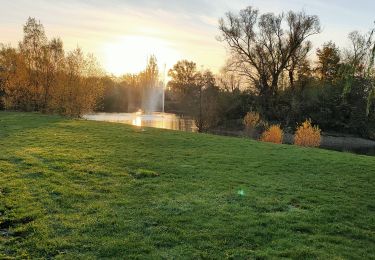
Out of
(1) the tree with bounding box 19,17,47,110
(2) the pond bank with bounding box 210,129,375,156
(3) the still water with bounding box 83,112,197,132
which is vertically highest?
(1) the tree with bounding box 19,17,47,110

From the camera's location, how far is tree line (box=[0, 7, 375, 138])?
37.1 metres

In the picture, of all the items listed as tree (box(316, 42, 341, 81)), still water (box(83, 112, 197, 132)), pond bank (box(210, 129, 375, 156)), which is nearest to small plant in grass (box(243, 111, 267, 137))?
pond bank (box(210, 129, 375, 156))

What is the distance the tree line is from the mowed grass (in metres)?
Answer: 23.9

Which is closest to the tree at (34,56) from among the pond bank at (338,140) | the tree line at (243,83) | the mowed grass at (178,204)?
the tree line at (243,83)

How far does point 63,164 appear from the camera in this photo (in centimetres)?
1112

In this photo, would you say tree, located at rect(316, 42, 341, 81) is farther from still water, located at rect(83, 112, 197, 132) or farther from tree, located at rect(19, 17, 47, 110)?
tree, located at rect(19, 17, 47, 110)

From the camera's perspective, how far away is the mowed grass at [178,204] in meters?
5.95

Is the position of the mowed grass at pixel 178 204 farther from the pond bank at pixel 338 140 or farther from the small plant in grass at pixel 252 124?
the pond bank at pixel 338 140

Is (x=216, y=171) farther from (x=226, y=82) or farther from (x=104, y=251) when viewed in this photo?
(x=226, y=82)

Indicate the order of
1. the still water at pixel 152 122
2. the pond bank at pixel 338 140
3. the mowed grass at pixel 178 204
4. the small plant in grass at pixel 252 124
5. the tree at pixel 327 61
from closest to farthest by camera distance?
1. the mowed grass at pixel 178 204
2. the small plant in grass at pixel 252 124
3. the pond bank at pixel 338 140
4. the still water at pixel 152 122
5. the tree at pixel 327 61

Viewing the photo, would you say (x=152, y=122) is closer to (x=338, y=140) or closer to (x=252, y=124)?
(x=252, y=124)

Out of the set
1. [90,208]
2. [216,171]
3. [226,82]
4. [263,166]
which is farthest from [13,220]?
A: [226,82]

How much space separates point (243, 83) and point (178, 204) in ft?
138

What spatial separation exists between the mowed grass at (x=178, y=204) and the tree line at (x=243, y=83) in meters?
23.9
